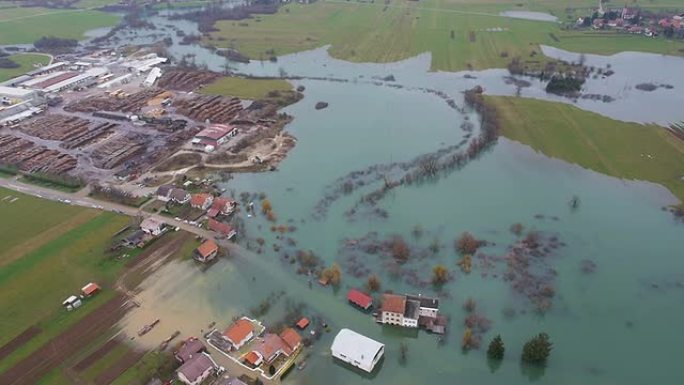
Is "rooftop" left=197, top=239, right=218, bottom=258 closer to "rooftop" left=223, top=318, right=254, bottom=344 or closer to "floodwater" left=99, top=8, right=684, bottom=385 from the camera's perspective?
"floodwater" left=99, top=8, right=684, bottom=385

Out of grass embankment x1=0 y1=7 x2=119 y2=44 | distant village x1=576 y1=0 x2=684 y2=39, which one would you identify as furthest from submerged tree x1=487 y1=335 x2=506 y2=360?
grass embankment x1=0 y1=7 x2=119 y2=44

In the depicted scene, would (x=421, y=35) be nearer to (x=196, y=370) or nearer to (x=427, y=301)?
(x=427, y=301)

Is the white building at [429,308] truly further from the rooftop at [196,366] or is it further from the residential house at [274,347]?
the rooftop at [196,366]

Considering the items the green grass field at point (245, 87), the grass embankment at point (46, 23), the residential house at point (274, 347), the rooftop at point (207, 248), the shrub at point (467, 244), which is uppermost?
the grass embankment at point (46, 23)

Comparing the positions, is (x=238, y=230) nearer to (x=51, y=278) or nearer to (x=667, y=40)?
(x=51, y=278)

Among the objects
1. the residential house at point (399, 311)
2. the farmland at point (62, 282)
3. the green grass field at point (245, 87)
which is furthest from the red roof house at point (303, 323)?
the green grass field at point (245, 87)

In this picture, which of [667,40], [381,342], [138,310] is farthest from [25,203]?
[667,40]

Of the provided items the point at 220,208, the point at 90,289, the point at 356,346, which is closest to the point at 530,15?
the point at 220,208
